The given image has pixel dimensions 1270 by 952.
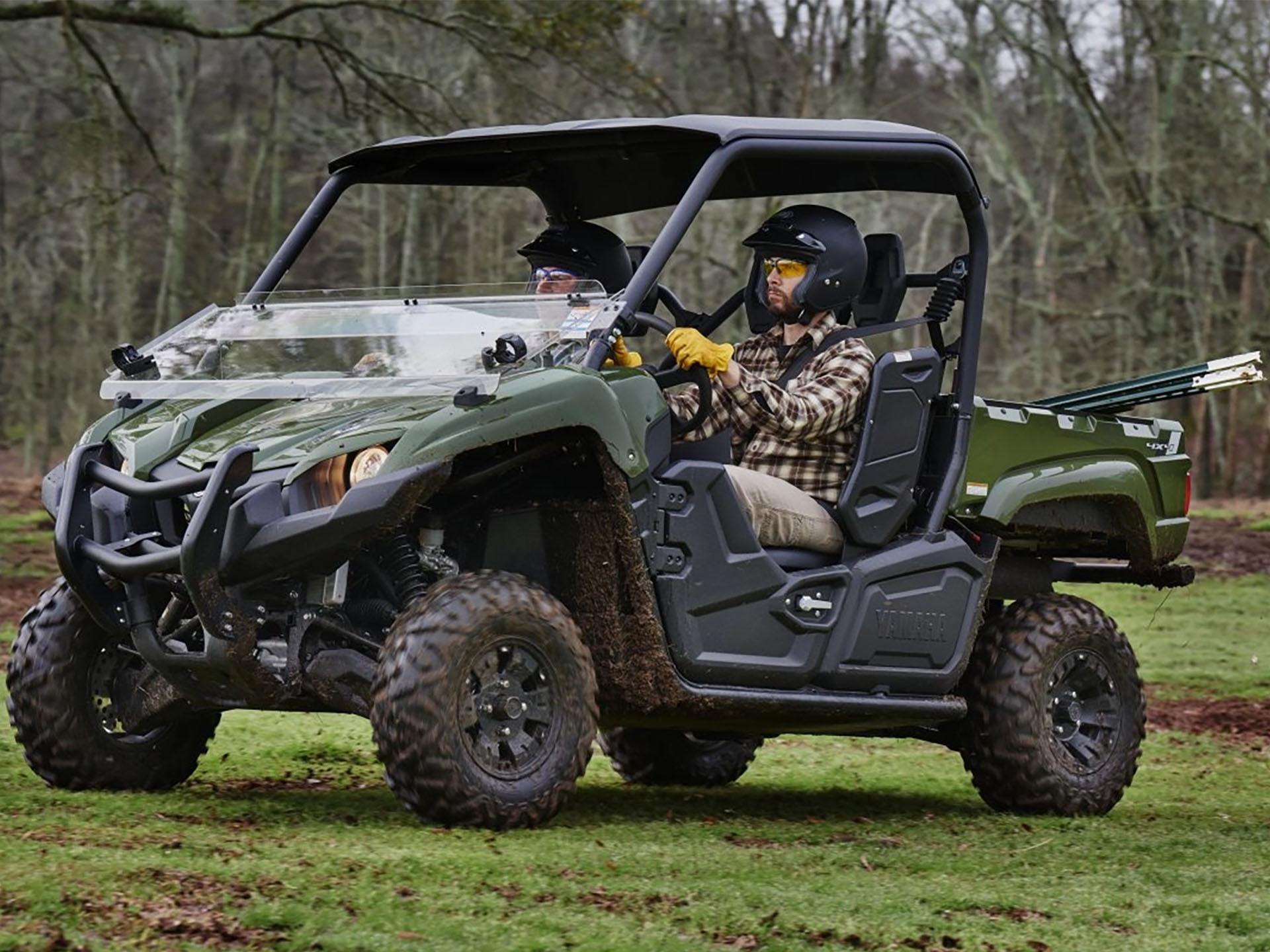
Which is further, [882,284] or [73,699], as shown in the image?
[882,284]

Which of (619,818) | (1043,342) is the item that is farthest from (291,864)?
(1043,342)

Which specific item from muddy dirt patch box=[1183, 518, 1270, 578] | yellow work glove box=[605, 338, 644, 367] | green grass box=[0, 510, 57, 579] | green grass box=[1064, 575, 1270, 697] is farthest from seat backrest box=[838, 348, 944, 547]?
muddy dirt patch box=[1183, 518, 1270, 578]

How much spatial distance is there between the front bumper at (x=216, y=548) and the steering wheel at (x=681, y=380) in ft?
3.64

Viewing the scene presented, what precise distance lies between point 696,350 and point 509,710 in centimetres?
132

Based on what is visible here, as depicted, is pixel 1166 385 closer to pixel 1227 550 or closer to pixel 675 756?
pixel 675 756

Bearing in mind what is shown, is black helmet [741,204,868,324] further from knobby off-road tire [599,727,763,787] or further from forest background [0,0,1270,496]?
forest background [0,0,1270,496]

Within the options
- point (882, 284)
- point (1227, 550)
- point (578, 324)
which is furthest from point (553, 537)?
point (1227, 550)

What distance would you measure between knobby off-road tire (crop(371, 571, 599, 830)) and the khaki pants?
0.87m

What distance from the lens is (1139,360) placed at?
31.8 metres

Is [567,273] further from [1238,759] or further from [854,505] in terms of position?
[1238,759]

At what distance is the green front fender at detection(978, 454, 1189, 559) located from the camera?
7629mm

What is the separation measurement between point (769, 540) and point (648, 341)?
1912 centimetres

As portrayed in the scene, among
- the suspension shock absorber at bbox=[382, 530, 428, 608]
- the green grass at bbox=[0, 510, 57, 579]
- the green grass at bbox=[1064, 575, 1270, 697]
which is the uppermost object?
the suspension shock absorber at bbox=[382, 530, 428, 608]

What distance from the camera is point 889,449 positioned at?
23.9ft
